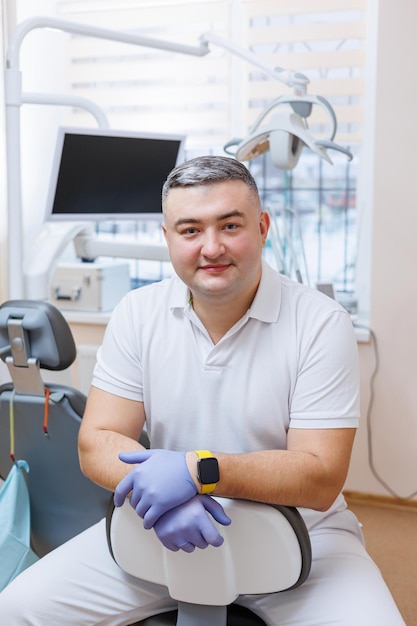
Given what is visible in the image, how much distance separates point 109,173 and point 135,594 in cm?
155

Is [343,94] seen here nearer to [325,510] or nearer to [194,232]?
[194,232]

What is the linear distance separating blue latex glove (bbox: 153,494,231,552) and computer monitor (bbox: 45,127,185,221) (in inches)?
57.0

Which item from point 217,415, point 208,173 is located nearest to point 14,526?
point 217,415

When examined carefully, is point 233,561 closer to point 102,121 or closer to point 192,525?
point 192,525

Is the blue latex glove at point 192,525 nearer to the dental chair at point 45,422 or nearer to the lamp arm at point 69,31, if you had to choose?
the dental chair at point 45,422

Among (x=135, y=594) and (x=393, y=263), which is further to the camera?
(x=393, y=263)

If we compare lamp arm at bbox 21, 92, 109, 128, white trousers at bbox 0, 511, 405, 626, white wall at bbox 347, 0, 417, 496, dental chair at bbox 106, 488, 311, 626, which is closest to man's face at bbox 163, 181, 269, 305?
dental chair at bbox 106, 488, 311, 626

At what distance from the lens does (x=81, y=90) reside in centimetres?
351

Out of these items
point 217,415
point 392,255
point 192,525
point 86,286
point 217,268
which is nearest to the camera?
point 192,525

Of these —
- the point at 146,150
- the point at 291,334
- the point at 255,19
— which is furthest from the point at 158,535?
the point at 255,19

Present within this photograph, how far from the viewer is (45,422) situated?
181 cm

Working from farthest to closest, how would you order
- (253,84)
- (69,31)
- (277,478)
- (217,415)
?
1. (253,84)
2. (69,31)
3. (217,415)
4. (277,478)

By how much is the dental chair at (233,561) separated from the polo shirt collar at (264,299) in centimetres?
43

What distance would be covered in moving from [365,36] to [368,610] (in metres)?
2.40
